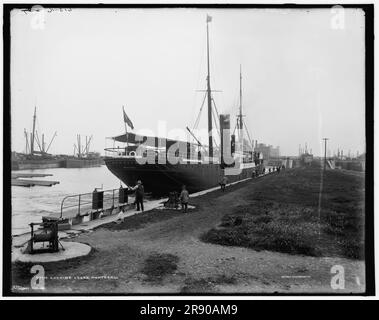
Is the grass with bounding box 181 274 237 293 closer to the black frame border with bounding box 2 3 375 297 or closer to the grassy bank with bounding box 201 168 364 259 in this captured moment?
the black frame border with bounding box 2 3 375 297

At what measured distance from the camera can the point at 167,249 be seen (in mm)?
8695

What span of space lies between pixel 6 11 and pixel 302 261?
883 cm

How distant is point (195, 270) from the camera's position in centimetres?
713

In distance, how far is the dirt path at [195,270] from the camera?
637 centimetres

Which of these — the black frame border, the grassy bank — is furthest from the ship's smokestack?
the black frame border

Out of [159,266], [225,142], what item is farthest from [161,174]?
[159,266]

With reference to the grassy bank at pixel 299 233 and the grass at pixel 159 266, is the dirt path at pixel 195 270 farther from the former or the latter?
the grassy bank at pixel 299 233

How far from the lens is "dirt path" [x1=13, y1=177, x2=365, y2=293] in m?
6.37

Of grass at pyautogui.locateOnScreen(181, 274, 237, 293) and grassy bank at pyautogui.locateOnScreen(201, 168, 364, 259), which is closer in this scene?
grass at pyautogui.locateOnScreen(181, 274, 237, 293)

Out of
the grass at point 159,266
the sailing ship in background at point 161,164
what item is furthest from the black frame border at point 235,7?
the sailing ship in background at point 161,164

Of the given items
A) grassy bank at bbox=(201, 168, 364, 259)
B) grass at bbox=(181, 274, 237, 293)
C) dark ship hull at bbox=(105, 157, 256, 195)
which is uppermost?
dark ship hull at bbox=(105, 157, 256, 195)

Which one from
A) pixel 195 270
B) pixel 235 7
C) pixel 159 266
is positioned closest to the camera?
pixel 235 7

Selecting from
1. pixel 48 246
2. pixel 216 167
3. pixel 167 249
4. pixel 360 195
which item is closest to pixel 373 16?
pixel 360 195

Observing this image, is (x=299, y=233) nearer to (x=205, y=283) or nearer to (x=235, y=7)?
(x=205, y=283)
